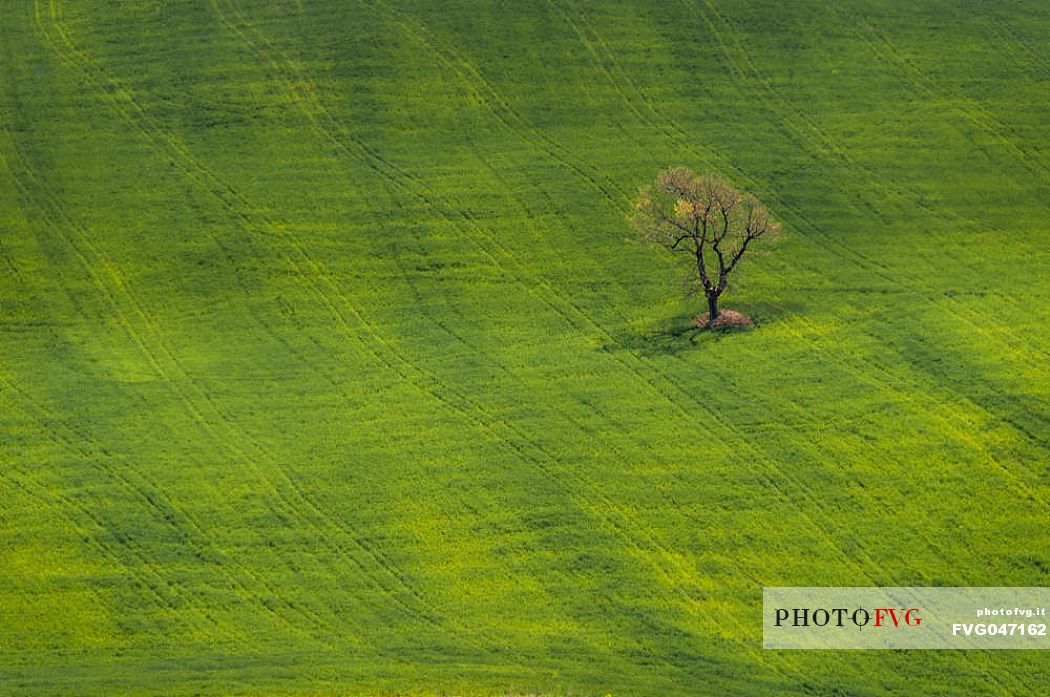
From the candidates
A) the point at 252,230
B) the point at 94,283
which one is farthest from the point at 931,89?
the point at 94,283

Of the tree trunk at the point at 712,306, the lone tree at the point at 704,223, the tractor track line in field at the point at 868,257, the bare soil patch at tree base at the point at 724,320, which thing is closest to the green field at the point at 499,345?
the tractor track line in field at the point at 868,257

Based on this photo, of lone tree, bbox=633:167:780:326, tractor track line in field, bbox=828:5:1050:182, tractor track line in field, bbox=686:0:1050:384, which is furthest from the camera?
tractor track line in field, bbox=828:5:1050:182

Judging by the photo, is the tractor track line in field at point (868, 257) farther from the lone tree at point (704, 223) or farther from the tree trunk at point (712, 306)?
the tree trunk at point (712, 306)

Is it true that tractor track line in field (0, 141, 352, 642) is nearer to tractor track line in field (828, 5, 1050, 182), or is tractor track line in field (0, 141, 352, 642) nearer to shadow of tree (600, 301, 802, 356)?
shadow of tree (600, 301, 802, 356)

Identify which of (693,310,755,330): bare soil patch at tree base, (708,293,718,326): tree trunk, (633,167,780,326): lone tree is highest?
(633,167,780,326): lone tree

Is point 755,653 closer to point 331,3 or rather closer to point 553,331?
point 553,331

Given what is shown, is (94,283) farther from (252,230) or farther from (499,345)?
(499,345)

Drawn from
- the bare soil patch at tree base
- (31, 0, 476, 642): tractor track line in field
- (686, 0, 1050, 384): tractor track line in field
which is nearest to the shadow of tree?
the bare soil patch at tree base
